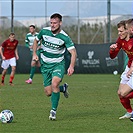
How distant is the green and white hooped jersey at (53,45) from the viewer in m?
10.7

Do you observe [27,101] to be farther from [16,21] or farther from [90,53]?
[16,21]

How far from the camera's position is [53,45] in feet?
35.2

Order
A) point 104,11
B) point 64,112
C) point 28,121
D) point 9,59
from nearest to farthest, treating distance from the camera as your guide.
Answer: point 28,121 < point 64,112 < point 9,59 < point 104,11

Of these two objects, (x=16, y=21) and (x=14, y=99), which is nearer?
(x=14, y=99)

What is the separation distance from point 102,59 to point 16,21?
9841 mm

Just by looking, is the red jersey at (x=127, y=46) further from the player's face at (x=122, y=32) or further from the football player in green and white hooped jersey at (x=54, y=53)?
the football player in green and white hooped jersey at (x=54, y=53)

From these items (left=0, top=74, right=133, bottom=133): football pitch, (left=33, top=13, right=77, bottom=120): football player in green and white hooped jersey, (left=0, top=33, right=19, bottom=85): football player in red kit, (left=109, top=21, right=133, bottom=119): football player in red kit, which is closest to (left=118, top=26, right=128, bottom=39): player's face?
(left=109, top=21, right=133, bottom=119): football player in red kit

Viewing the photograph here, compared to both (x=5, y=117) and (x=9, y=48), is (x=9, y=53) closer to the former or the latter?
(x=9, y=48)

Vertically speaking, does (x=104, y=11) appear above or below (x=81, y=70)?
above

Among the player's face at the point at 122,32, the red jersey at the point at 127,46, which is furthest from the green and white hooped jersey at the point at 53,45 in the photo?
the player's face at the point at 122,32

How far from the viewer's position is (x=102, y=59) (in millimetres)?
30578

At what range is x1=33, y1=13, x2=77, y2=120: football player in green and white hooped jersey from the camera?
414 inches

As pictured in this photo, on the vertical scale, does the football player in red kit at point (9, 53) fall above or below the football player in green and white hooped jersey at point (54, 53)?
below

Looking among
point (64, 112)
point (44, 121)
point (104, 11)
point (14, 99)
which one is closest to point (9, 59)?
point (14, 99)
